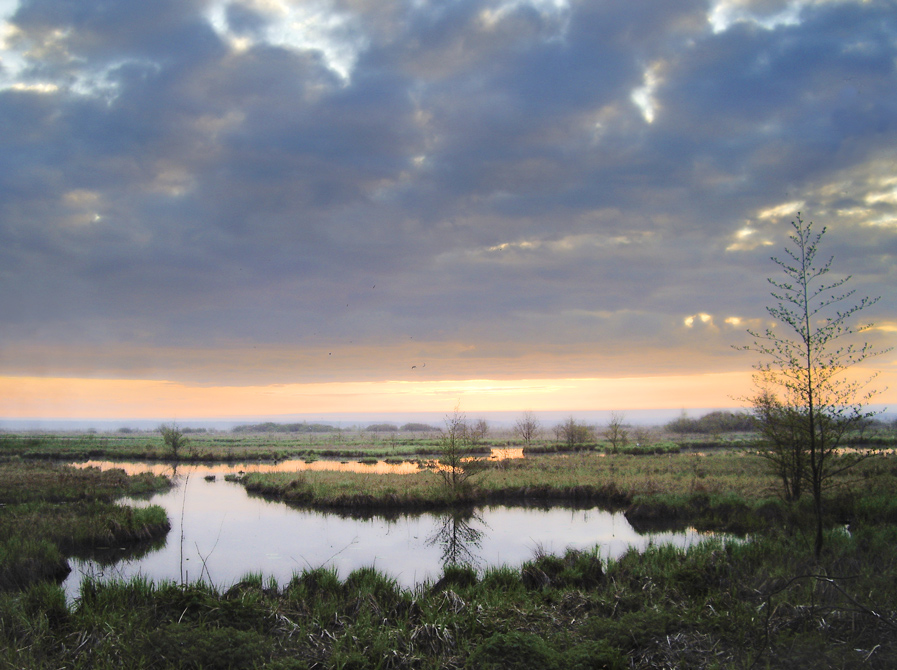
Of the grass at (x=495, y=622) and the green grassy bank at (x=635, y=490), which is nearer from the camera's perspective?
the grass at (x=495, y=622)

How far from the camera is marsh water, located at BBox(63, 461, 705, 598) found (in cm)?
1519

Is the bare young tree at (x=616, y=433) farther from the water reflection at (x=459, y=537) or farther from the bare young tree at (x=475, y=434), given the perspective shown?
the water reflection at (x=459, y=537)

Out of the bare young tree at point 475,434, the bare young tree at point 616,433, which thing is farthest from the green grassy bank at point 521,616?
the bare young tree at point 616,433

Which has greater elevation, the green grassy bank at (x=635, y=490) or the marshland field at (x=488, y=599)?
the marshland field at (x=488, y=599)

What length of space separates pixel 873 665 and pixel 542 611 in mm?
4618

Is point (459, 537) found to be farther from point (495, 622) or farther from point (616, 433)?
point (616, 433)

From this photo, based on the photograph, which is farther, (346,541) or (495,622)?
(346,541)

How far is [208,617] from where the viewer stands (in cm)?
847

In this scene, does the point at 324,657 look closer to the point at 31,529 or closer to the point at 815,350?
the point at 815,350

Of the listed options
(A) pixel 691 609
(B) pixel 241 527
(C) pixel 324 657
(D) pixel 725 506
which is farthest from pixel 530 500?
(C) pixel 324 657

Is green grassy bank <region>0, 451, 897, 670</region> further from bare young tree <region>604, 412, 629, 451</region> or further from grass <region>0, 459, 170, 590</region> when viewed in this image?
bare young tree <region>604, 412, 629, 451</region>

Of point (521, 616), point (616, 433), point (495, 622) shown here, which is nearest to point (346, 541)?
point (521, 616)

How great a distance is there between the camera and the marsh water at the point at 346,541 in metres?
15.2

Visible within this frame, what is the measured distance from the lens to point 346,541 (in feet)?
65.1
